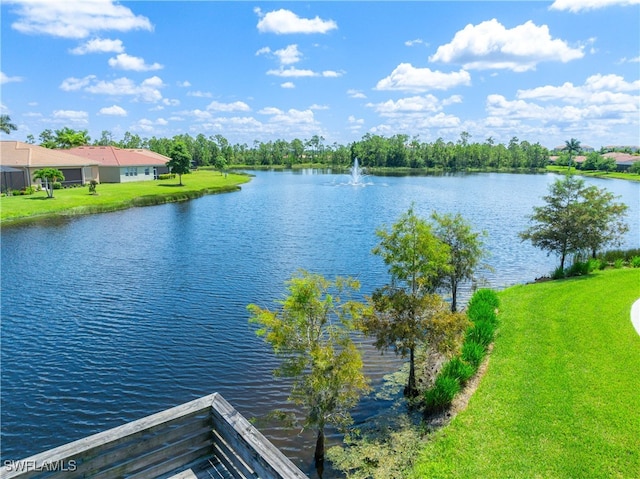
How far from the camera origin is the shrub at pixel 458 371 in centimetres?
1258

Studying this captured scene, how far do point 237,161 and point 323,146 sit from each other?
40.4 metres

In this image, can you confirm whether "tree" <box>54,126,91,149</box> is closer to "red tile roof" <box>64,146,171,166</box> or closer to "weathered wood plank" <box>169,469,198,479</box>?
"red tile roof" <box>64,146,171,166</box>

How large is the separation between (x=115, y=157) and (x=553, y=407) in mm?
73090

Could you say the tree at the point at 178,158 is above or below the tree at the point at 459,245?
above

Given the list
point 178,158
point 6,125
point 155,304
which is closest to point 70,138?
point 6,125

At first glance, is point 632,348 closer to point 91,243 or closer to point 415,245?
point 415,245

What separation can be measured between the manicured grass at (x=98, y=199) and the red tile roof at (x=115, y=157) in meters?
4.26

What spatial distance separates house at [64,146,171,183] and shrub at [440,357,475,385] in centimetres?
6561

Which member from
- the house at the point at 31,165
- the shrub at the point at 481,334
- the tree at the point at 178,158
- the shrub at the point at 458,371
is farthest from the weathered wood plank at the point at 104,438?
the tree at the point at 178,158

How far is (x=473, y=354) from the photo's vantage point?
13.7 metres

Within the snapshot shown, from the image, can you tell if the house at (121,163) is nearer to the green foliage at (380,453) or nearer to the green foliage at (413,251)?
the green foliage at (413,251)

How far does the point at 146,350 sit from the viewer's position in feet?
53.3

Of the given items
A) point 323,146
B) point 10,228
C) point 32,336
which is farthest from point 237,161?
point 32,336

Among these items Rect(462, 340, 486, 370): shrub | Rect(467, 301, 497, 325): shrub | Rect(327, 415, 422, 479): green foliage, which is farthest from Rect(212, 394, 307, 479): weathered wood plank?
Rect(467, 301, 497, 325): shrub
